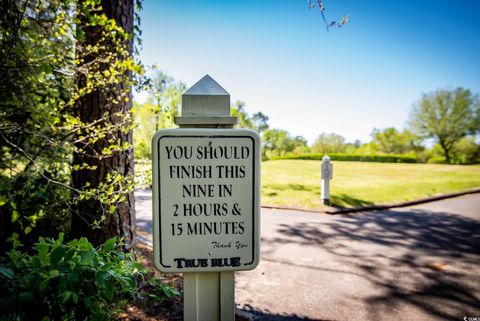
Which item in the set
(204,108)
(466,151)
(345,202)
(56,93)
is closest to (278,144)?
(466,151)

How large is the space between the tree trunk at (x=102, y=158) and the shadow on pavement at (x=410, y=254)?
2930 millimetres

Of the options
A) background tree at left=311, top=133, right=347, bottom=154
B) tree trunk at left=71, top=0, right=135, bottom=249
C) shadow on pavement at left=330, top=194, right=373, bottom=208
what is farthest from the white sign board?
background tree at left=311, top=133, right=347, bottom=154

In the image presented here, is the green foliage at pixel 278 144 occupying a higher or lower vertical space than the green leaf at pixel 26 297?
higher

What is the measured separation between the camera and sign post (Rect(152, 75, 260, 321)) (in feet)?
3.83

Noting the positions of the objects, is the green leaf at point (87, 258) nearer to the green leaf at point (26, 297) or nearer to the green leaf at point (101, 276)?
the green leaf at point (101, 276)

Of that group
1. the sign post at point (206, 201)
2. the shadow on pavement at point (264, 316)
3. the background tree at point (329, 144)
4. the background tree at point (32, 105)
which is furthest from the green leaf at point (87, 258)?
the background tree at point (329, 144)

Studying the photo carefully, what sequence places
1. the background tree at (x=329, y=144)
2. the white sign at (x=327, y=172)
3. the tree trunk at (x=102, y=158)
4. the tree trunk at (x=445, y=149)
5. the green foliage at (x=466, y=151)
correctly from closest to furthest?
the tree trunk at (x=102, y=158)
the white sign at (x=327, y=172)
the green foliage at (x=466, y=151)
the tree trunk at (x=445, y=149)
the background tree at (x=329, y=144)

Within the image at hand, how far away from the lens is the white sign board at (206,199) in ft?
3.82

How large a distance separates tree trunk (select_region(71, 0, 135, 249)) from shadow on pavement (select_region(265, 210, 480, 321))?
115 inches

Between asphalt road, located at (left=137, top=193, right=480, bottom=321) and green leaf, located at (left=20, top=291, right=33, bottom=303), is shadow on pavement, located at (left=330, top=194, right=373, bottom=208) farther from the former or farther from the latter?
green leaf, located at (left=20, top=291, right=33, bottom=303)

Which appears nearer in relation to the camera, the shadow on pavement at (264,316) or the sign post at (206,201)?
the sign post at (206,201)

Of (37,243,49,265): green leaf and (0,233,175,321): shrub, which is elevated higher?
(37,243,49,265): green leaf

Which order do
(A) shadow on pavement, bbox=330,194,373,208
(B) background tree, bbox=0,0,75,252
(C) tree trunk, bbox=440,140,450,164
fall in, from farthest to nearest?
(C) tree trunk, bbox=440,140,450,164, (A) shadow on pavement, bbox=330,194,373,208, (B) background tree, bbox=0,0,75,252

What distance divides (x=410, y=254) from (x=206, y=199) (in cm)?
A: 488
